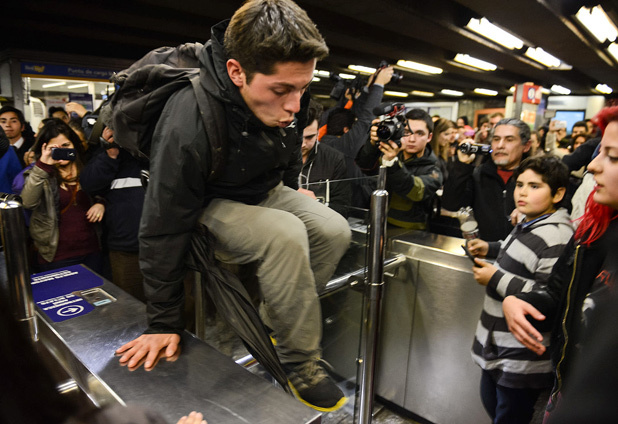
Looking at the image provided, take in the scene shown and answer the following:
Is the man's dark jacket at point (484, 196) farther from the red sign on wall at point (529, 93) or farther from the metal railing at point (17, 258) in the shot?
the red sign on wall at point (529, 93)

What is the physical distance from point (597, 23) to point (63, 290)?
6852mm

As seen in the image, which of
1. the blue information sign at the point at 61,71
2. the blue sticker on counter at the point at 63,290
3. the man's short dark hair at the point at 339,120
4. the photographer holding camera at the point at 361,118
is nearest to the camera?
the blue sticker on counter at the point at 63,290

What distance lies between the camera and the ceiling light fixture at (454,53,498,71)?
8023 mm

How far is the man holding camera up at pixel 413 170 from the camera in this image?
2447 mm

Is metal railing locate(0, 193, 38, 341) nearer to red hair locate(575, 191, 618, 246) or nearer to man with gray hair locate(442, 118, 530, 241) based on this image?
red hair locate(575, 191, 618, 246)

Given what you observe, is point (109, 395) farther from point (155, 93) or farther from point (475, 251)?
point (475, 251)

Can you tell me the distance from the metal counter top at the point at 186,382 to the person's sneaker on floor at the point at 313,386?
13 centimetres

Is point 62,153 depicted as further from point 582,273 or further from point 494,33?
point 494,33

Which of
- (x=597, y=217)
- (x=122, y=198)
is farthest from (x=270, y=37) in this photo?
(x=122, y=198)

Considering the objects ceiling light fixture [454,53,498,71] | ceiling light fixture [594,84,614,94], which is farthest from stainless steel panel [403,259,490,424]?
ceiling light fixture [594,84,614,94]

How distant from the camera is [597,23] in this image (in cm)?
545

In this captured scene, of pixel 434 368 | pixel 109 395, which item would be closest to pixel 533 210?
pixel 434 368

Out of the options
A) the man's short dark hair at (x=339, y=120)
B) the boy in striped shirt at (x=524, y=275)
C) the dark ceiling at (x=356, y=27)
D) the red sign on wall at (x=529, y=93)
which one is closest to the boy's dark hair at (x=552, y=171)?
the boy in striped shirt at (x=524, y=275)

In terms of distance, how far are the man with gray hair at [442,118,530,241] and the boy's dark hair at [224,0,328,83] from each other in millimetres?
1746
